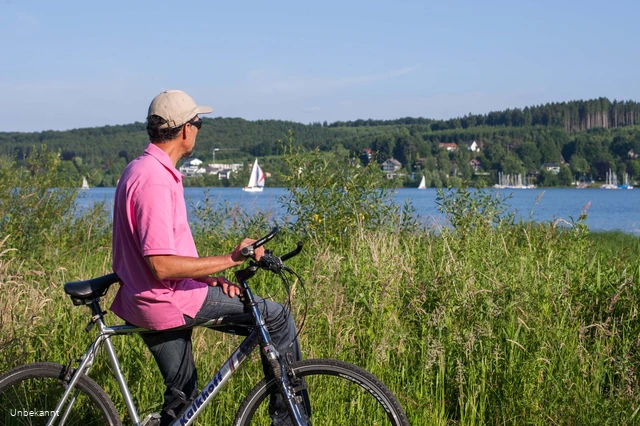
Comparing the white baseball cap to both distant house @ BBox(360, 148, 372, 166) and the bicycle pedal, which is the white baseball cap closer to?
the bicycle pedal

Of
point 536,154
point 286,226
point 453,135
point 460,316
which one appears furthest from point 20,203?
point 453,135

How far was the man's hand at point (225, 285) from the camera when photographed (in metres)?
3.66

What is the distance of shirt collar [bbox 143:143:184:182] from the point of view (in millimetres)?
3516

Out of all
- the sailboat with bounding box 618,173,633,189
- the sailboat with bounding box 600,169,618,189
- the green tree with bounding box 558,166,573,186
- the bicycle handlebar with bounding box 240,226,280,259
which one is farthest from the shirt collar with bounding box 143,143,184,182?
the sailboat with bounding box 600,169,618,189

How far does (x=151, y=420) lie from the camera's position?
12.3 feet

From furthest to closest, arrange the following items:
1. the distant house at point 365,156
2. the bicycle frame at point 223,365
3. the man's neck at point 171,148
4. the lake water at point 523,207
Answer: the lake water at point 523,207 → the distant house at point 365,156 → the man's neck at point 171,148 → the bicycle frame at point 223,365

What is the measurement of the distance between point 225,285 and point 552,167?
9184cm

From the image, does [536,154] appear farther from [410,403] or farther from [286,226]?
[410,403]

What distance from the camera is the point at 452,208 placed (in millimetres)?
10953

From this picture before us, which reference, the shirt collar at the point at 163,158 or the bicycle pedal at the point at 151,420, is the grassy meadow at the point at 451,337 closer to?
the bicycle pedal at the point at 151,420

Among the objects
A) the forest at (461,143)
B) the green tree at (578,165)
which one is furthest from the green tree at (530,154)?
the green tree at (578,165)

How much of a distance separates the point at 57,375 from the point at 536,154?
89.1 m

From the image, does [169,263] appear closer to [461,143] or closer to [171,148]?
[171,148]

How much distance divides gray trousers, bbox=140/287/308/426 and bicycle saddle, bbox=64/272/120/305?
1.01 ft
